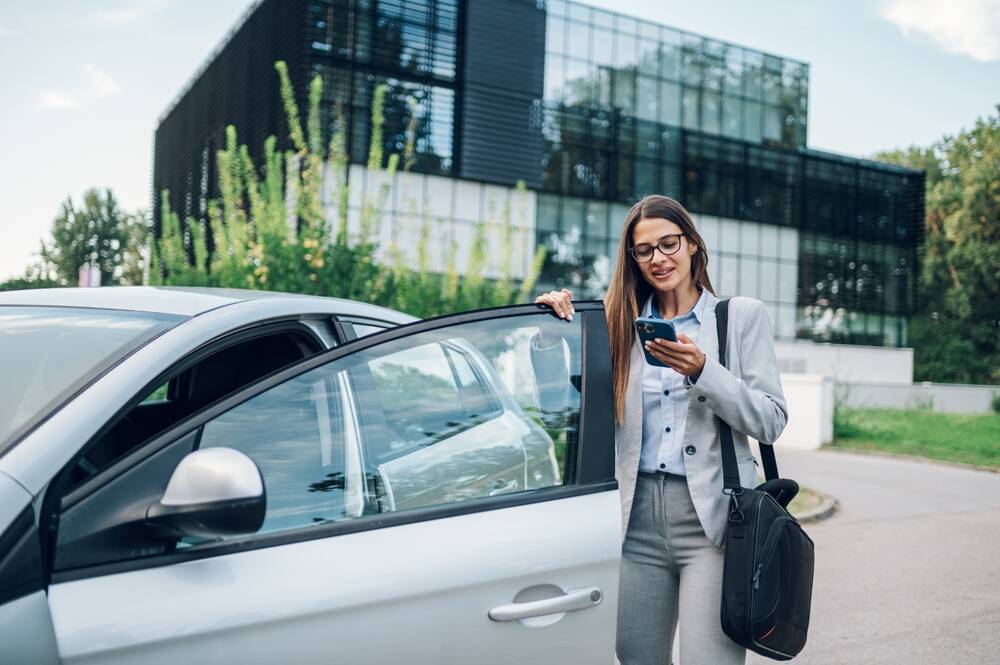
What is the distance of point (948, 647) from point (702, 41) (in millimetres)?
36269

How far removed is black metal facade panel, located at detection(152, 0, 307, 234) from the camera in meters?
27.3

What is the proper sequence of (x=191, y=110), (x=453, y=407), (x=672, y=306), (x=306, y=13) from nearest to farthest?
(x=453, y=407)
(x=672, y=306)
(x=306, y=13)
(x=191, y=110)

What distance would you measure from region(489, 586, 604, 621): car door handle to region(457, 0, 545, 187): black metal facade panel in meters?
28.9

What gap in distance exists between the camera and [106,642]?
1.59 meters

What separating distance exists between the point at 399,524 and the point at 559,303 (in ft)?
2.43

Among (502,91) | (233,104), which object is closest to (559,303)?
(502,91)

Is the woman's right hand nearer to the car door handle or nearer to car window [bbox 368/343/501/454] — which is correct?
car window [bbox 368/343/501/454]

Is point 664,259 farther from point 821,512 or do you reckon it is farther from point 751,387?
point 821,512

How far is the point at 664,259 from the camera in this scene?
2.54 m

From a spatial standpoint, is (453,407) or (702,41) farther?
(702,41)

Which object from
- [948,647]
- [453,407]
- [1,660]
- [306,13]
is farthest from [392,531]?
[306,13]

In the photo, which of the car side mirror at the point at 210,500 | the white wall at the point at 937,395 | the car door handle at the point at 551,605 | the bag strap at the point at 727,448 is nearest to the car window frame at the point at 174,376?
the car side mirror at the point at 210,500

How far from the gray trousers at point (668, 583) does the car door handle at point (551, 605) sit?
1.33 ft

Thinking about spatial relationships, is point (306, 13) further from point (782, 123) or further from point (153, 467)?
point (153, 467)
